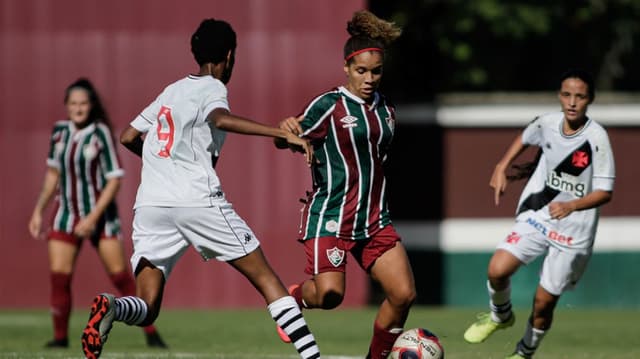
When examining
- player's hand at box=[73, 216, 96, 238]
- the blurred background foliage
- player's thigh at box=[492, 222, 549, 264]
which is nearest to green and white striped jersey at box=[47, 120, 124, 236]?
player's hand at box=[73, 216, 96, 238]

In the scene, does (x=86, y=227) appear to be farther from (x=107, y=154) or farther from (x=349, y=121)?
(x=349, y=121)

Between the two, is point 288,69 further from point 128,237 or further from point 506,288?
point 506,288

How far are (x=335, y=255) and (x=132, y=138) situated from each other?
4.81 feet

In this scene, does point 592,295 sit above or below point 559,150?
below

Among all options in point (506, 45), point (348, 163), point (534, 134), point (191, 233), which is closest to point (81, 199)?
point (348, 163)

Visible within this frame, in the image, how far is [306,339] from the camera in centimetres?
774

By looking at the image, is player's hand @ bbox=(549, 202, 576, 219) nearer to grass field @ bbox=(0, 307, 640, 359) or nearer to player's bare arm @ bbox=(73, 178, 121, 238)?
grass field @ bbox=(0, 307, 640, 359)

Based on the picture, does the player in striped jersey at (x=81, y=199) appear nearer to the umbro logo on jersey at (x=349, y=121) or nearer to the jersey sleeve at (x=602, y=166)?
the umbro logo on jersey at (x=349, y=121)

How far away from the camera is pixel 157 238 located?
800 centimetres

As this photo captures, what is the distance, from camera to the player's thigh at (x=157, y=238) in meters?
7.91

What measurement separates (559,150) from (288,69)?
7227 mm

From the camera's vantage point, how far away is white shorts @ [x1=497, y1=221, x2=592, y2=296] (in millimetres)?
9617

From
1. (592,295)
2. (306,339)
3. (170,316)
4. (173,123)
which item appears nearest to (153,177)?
(173,123)

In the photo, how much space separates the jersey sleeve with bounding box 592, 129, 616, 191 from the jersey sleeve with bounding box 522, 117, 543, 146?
0.48 meters
